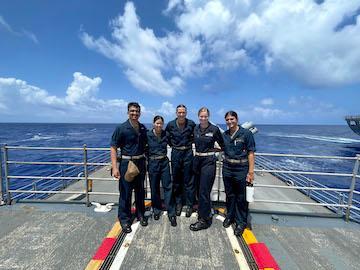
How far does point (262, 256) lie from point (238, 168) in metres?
1.38

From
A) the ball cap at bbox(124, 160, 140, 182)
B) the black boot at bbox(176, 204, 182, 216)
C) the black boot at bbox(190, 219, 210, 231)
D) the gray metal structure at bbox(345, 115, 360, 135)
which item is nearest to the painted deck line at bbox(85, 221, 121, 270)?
the ball cap at bbox(124, 160, 140, 182)

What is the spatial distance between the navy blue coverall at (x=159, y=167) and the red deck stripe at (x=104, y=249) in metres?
1.04

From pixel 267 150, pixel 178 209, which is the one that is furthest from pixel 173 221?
pixel 267 150

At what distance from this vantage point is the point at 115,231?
3662 mm

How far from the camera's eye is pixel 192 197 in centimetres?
423

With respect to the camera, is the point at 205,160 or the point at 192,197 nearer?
the point at 205,160

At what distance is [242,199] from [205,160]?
3.25 ft

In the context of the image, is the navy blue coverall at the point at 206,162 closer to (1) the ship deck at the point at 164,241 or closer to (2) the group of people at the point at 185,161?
(2) the group of people at the point at 185,161

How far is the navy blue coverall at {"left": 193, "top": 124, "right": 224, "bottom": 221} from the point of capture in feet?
12.5

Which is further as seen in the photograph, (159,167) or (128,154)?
(159,167)

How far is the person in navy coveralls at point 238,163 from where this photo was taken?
363 cm

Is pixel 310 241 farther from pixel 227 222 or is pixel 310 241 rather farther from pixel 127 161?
pixel 127 161

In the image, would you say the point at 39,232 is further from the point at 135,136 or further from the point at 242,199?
the point at 242,199

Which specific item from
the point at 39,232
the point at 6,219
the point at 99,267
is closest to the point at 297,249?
the point at 99,267
